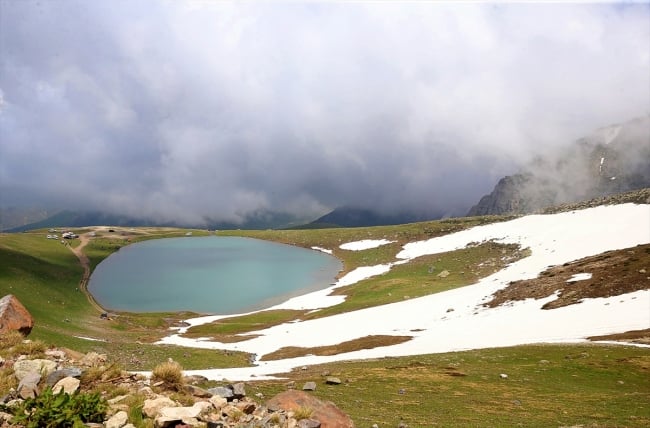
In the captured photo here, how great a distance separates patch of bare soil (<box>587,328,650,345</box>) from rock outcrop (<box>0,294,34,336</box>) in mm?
42673

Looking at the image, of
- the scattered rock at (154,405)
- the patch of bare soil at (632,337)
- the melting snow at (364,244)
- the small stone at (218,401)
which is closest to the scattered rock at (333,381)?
the small stone at (218,401)

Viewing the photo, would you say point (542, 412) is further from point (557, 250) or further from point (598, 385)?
point (557, 250)

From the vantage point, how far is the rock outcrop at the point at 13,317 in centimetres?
1654

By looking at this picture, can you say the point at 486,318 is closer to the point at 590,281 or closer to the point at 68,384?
the point at 590,281

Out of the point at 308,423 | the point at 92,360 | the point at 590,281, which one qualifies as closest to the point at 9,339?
the point at 92,360

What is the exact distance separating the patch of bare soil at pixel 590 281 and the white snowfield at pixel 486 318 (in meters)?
1.79

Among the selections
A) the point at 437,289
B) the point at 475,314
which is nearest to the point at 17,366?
the point at 475,314

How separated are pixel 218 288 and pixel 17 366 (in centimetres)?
10033

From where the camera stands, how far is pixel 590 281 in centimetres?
5484

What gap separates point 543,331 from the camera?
42844mm

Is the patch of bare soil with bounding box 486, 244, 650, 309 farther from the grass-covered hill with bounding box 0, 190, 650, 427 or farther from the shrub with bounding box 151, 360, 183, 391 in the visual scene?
the shrub with bounding box 151, 360, 183, 391

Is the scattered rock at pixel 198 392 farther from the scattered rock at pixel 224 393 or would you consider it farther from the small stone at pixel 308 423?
the small stone at pixel 308 423

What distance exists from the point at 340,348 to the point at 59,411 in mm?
39808

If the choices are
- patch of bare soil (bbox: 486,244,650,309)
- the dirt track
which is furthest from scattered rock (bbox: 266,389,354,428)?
the dirt track
